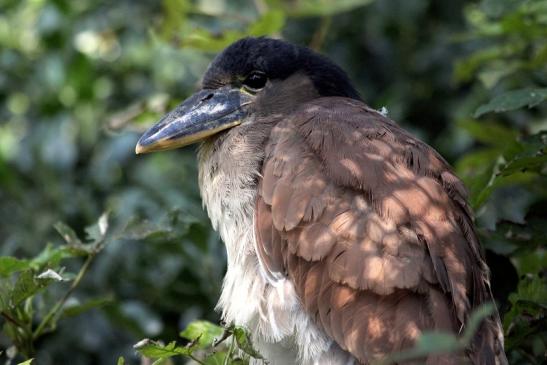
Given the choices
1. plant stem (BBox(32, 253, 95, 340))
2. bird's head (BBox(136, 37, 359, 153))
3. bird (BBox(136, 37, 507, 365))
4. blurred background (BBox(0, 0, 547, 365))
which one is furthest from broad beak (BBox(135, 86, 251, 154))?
plant stem (BBox(32, 253, 95, 340))

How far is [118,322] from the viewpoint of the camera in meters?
3.79

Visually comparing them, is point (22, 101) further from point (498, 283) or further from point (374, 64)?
point (498, 283)

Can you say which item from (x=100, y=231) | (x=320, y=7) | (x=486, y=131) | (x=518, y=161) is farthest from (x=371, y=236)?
(x=320, y=7)

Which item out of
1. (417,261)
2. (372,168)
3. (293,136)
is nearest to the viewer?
(417,261)

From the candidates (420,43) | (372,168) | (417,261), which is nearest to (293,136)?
(372,168)

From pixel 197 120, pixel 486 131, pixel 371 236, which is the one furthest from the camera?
pixel 486 131

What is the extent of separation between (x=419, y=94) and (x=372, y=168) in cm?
217

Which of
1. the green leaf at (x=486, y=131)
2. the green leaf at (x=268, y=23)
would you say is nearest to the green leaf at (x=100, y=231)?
the green leaf at (x=268, y=23)

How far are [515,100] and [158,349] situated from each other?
1.26m

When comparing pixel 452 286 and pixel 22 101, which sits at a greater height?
pixel 452 286

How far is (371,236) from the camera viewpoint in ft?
8.42

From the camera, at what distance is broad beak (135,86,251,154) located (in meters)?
3.28

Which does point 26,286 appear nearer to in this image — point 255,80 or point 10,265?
point 10,265

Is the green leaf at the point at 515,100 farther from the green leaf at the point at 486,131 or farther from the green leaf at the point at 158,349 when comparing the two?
the green leaf at the point at 158,349
